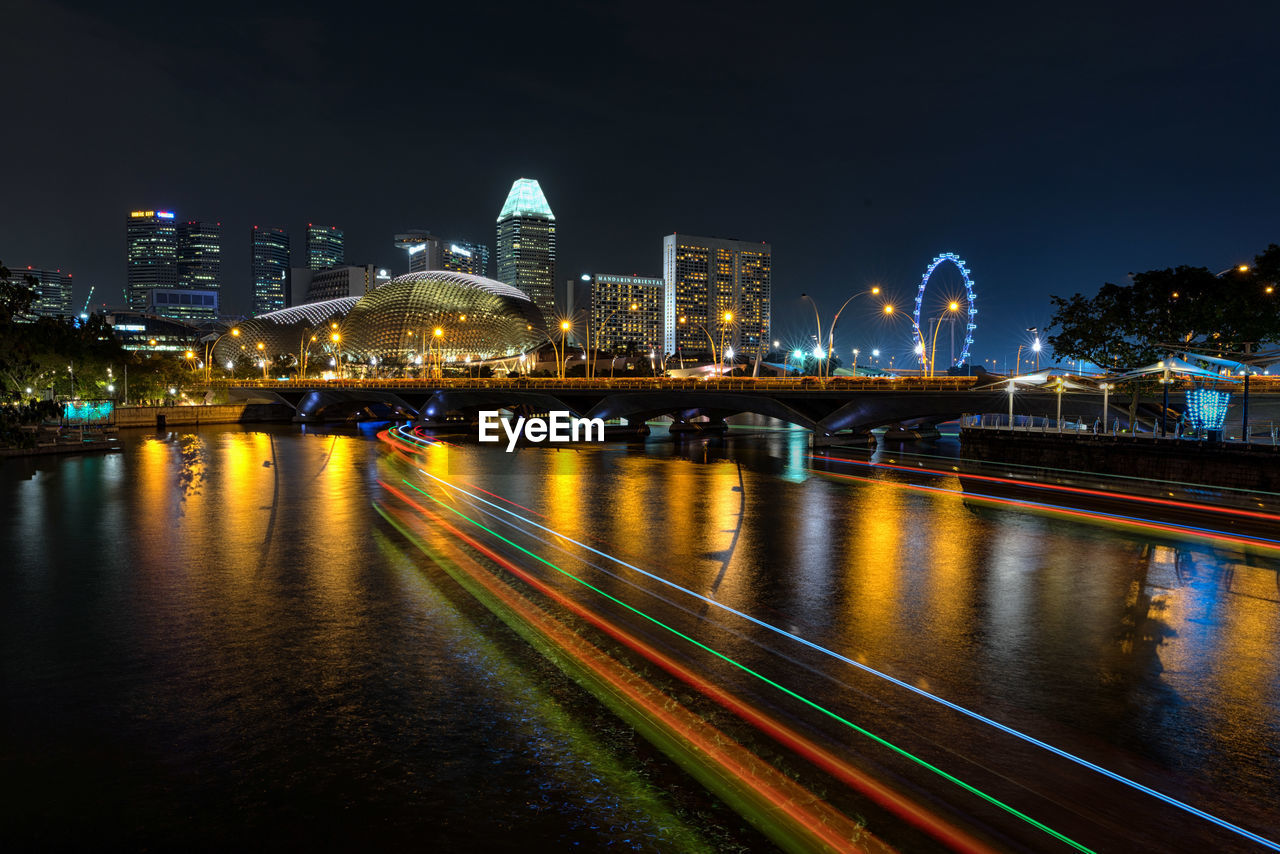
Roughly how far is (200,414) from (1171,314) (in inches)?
3667

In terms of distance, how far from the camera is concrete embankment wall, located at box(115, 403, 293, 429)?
7862cm

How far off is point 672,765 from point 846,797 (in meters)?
1.50

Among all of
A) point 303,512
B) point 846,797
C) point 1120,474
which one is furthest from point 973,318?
point 846,797

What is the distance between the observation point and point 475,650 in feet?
33.3

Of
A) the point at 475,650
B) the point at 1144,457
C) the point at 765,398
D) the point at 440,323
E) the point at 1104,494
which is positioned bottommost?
the point at 475,650

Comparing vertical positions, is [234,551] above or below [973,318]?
below

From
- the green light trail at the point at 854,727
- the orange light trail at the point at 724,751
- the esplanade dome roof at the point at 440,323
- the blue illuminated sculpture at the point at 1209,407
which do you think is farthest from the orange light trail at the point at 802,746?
the esplanade dome roof at the point at 440,323

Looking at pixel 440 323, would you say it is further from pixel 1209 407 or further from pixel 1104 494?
pixel 1104 494

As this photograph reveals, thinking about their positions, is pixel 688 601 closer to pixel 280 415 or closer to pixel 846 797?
pixel 846 797

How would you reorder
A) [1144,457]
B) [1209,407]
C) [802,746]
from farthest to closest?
[1209,407], [1144,457], [802,746]

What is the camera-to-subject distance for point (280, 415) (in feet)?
353

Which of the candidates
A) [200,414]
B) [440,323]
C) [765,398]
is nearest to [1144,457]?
[765,398]

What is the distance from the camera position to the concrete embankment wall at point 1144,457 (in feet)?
90.6

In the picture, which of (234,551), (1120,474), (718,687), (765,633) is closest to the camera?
(718,687)
